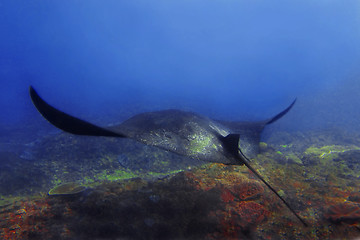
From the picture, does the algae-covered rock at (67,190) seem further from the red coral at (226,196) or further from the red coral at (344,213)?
the red coral at (344,213)

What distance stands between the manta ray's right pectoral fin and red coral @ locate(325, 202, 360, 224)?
376 centimetres

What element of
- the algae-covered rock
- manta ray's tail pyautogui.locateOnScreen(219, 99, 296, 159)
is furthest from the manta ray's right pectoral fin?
manta ray's tail pyautogui.locateOnScreen(219, 99, 296, 159)

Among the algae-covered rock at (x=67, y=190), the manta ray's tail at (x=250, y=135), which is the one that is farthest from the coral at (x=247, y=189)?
the algae-covered rock at (x=67, y=190)

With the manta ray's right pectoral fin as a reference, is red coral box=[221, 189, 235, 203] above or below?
below

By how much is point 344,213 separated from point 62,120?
4.36m

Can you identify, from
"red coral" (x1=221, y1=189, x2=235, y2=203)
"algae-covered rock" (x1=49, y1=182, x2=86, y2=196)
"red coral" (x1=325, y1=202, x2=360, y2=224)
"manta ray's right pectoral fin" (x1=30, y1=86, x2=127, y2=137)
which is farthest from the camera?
A: "algae-covered rock" (x1=49, y1=182, x2=86, y2=196)

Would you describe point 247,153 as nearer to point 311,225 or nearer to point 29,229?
point 311,225

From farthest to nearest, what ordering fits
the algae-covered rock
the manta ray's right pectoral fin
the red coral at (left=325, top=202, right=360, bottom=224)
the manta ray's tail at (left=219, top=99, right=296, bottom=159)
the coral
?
the manta ray's tail at (left=219, top=99, right=296, bottom=159) → the algae-covered rock → the coral → the red coral at (left=325, top=202, right=360, bottom=224) → the manta ray's right pectoral fin

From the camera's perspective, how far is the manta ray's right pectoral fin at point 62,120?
186 cm

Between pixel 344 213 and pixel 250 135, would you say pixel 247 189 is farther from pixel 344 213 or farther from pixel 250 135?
pixel 250 135

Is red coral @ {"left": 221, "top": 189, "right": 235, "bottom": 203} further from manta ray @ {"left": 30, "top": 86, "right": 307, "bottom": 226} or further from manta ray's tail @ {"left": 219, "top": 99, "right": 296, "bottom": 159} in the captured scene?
manta ray's tail @ {"left": 219, "top": 99, "right": 296, "bottom": 159}

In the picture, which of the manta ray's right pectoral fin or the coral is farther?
the coral

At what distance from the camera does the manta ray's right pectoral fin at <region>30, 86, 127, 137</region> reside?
186 cm

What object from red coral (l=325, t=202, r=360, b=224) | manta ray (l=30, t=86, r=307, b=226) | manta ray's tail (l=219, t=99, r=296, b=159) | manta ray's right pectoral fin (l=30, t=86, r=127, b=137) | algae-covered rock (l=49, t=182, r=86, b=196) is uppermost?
manta ray's right pectoral fin (l=30, t=86, r=127, b=137)
